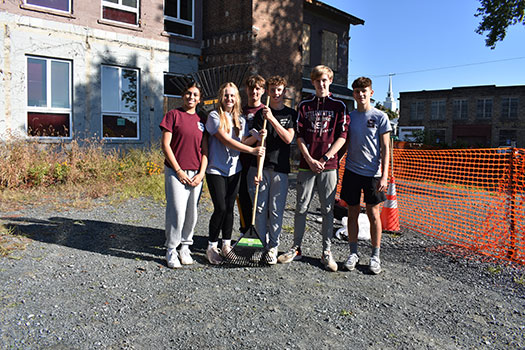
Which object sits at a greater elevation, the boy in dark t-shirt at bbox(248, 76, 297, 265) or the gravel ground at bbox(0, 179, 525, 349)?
the boy in dark t-shirt at bbox(248, 76, 297, 265)

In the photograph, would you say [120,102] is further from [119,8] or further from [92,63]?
[119,8]

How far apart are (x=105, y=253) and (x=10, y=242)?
1.23 metres

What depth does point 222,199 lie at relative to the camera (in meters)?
4.13

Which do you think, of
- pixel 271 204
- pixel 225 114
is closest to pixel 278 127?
pixel 225 114

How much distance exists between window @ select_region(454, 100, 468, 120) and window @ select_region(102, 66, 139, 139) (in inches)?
1521

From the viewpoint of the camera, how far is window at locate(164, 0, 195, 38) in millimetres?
13859

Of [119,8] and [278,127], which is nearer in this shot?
[278,127]

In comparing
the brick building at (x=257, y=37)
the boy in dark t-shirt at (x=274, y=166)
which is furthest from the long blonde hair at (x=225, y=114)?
the brick building at (x=257, y=37)

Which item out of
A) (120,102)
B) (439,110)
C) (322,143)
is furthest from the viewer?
(439,110)

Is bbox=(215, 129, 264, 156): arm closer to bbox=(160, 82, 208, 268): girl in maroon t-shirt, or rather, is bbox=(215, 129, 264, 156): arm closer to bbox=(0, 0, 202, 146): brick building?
A: bbox=(160, 82, 208, 268): girl in maroon t-shirt

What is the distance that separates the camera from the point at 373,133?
4.06m

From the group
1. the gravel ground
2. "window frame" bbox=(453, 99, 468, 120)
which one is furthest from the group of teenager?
"window frame" bbox=(453, 99, 468, 120)

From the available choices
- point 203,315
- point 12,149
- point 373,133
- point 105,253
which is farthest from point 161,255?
point 12,149

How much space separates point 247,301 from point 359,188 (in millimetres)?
1727
